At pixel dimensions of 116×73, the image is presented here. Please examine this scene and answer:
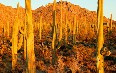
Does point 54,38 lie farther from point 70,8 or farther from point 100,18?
point 70,8

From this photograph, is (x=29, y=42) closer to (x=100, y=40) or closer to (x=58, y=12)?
(x=100, y=40)

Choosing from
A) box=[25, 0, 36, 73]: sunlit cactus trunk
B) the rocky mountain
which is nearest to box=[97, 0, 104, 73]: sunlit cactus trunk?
box=[25, 0, 36, 73]: sunlit cactus trunk

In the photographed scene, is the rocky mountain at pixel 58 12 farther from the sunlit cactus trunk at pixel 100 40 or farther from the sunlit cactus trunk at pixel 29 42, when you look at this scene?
the sunlit cactus trunk at pixel 29 42

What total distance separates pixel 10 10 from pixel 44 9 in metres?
15.6

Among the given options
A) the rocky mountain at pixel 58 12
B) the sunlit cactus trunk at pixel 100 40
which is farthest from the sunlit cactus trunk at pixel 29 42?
the rocky mountain at pixel 58 12

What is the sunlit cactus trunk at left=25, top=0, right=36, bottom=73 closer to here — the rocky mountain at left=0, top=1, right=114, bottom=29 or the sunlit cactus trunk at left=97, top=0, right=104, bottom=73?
the sunlit cactus trunk at left=97, top=0, right=104, bottom=73

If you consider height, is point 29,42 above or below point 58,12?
below

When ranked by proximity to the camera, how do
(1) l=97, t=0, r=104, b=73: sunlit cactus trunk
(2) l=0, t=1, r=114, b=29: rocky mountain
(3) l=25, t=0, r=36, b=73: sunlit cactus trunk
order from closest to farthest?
(3) l=25, t=0, r=36, b=73: sunlit cactus trunk < (1) l=97, t=0, r=104, b=73: sunlit cactus trunk < (2) l=0, t=1, r=114, b=29: rocky mountain

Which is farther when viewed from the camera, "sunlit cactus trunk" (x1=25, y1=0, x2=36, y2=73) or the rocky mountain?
the rocky mountain

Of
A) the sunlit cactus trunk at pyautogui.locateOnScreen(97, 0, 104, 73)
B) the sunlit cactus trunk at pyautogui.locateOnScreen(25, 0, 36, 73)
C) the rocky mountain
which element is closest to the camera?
the sunlit cactus trunk at pyautogui.locateOnScreen(25, 0, 36, 73)

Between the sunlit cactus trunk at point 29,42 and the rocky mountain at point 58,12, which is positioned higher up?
the rocky mountain at point 58,12

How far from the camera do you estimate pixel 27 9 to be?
9.55 meters

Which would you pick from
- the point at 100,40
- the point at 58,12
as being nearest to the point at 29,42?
the point at 100,40

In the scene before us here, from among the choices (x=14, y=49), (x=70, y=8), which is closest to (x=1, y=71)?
(x=14, y=49)
